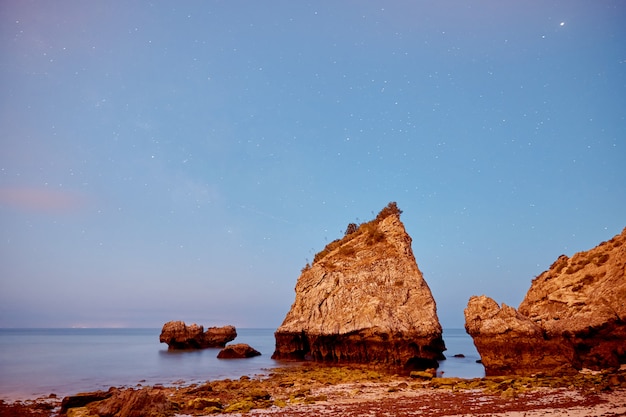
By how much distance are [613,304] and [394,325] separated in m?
17.4

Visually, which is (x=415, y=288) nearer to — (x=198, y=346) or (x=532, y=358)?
(x=532, y=358)

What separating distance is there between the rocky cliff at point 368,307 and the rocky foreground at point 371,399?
9.95m

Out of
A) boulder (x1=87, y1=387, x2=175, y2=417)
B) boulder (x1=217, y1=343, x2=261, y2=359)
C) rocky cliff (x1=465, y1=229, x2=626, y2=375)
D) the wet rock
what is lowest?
boulder (x1=217, y1=343, x2=261, y2=359)

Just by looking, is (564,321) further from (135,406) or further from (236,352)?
(236,352)

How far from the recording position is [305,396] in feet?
79.5

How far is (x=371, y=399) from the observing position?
22797 mm

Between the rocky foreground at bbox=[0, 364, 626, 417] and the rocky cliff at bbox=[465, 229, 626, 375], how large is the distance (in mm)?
2964

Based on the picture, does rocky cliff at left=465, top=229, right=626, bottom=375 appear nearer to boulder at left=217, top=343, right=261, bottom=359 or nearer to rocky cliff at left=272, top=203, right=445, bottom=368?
rocky cliff at left=272, top=203, right=445, bottom=368

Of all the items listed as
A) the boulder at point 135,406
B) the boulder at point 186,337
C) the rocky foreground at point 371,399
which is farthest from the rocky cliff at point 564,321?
the boulder at point 186,337

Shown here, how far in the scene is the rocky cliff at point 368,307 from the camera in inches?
1561

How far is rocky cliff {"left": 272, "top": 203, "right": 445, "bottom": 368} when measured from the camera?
39.7 m

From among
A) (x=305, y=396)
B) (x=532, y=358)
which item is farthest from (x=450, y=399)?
(x=532, y=358)

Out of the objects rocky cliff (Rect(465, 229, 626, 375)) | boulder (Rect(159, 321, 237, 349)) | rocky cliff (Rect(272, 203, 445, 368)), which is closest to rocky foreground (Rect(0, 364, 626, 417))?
rocky cliff (Rect(465, 229, 626, 375))

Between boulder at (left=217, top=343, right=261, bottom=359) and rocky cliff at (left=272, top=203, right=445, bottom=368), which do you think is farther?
boulder at (left=217, top=343, right=261, bottom=359)
